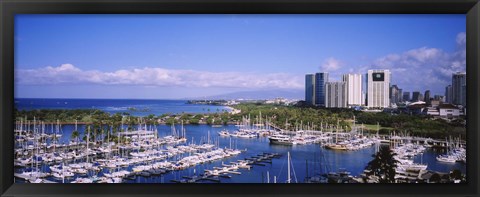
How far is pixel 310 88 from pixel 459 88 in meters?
0.79

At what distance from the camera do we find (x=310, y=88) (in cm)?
212

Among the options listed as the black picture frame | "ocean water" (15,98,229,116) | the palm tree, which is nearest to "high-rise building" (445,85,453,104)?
the black picture frame

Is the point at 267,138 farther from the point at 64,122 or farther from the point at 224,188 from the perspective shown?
the point at 64,122

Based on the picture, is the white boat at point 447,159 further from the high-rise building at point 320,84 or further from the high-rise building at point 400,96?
the high-rise building at point 320,84

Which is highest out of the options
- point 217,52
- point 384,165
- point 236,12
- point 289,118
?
point 236,12

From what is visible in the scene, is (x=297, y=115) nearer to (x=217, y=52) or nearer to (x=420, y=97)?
(x=217, y=52)

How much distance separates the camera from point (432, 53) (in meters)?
2.09

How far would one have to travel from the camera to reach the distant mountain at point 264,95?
7.02 feet

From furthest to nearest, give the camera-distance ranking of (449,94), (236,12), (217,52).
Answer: (217,52)
(449,94)
(236,12)

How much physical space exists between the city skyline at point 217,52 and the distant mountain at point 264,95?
0.06 feet

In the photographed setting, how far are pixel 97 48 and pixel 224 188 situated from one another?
1042 millimetres

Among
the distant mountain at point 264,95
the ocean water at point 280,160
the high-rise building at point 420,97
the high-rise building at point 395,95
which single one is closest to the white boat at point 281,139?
the ocean water at point 280,160

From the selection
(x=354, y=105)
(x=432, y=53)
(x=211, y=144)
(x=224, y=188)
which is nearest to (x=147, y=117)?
(x=211, y=144)

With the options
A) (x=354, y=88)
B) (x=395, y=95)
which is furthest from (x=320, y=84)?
(x=395, y=95)
